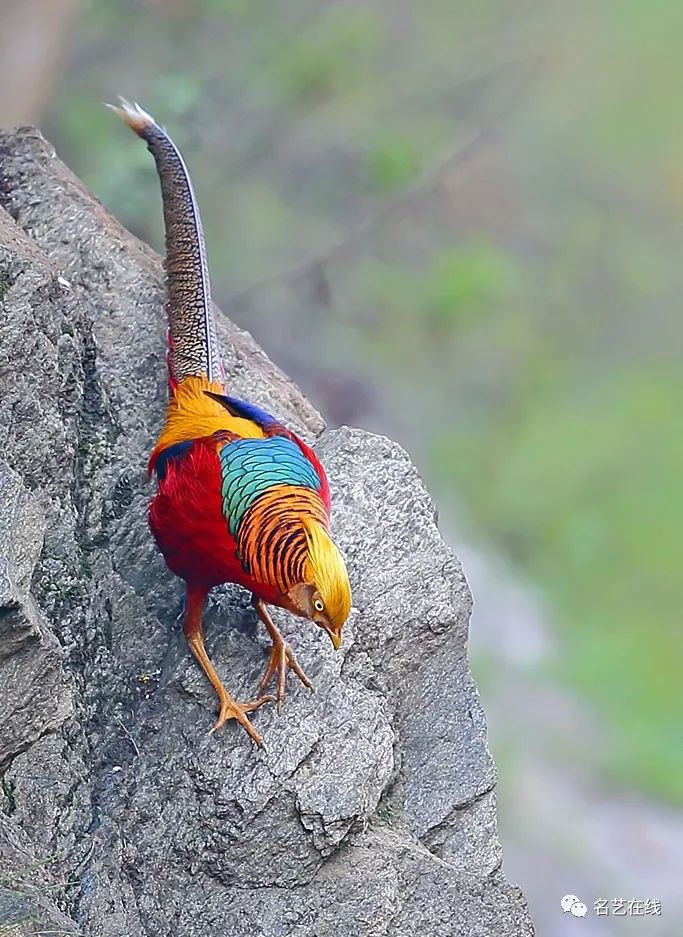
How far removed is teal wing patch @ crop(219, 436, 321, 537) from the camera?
283cm

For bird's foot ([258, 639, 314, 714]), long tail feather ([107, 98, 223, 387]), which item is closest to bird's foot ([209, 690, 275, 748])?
bird's foot ([258, 639, 314, 714])

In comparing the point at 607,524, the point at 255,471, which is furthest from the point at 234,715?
the point at 607,524

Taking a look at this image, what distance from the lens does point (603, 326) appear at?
10.8 metres

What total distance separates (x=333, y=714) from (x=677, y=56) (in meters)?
10.6

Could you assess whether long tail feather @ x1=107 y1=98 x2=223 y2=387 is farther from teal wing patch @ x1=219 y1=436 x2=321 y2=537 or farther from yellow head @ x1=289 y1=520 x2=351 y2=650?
yellow head @ x1=289 y1=520 x2=351 y2=650

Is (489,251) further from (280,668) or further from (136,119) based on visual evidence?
(280,668)

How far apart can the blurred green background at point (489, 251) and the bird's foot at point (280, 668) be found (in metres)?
4.05

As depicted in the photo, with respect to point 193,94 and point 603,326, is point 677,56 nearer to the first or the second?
point 603,326

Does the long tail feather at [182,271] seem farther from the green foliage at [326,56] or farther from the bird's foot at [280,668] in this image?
the green foliage at [326,56]

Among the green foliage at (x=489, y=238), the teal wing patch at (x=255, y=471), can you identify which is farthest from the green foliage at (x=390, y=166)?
the teal wing patch at (x=255, y=471)

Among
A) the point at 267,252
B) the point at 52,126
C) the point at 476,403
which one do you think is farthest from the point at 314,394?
the point at 52,126

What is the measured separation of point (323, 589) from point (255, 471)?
18.4 inches

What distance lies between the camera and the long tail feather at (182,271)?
345 centimetres

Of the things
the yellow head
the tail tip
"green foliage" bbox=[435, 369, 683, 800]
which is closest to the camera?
the yellow head
